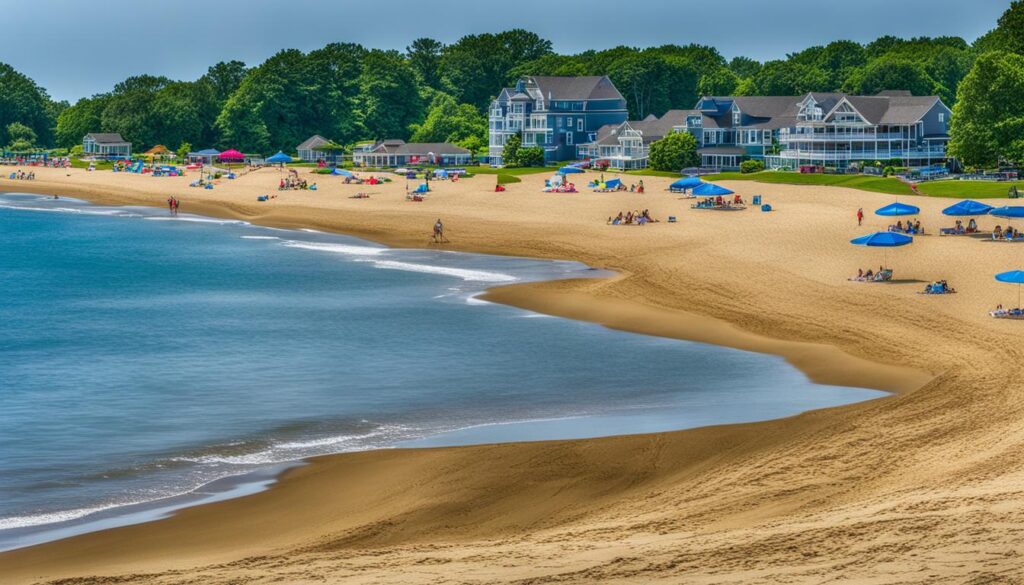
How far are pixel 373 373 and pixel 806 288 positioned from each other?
19.2m

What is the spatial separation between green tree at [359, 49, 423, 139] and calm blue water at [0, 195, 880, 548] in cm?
11649

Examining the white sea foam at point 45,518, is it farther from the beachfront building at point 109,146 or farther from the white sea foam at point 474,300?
the beachfront building at point 109,146

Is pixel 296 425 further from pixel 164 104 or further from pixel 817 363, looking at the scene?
pixel 164 104

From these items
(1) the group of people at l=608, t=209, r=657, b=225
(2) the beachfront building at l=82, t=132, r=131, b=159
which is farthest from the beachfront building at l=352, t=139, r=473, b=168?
(1) the group of people at l=608, t=209, r=657, b=225

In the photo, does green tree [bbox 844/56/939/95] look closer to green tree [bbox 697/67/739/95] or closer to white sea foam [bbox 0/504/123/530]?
green tree [bbox 697/67/739/95]

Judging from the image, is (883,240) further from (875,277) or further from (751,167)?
(751,167)

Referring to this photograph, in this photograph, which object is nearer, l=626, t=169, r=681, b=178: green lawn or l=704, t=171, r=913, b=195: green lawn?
l=704, t=171, r=913, b=195: green lawn

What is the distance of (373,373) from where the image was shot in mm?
40219

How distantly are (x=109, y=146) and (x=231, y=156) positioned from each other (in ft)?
102

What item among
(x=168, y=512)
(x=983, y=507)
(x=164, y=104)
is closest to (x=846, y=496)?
(x=983, y=507)

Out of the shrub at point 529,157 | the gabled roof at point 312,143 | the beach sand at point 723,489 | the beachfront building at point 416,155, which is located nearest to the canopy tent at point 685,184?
the beach sand at point 723,489

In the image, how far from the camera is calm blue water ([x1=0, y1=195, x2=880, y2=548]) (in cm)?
3036

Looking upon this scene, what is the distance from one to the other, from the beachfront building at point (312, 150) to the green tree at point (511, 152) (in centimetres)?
3007

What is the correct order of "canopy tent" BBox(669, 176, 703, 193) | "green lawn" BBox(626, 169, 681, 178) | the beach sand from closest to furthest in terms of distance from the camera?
the beach sand → "canopy tent" BBox(669, 176, 703, 193) → "green lawn" BBox(626, 169, 681, 178)
